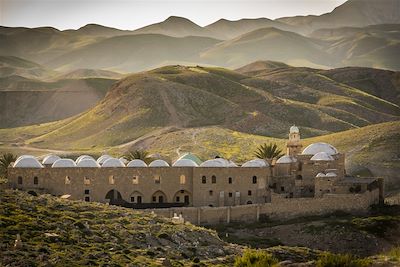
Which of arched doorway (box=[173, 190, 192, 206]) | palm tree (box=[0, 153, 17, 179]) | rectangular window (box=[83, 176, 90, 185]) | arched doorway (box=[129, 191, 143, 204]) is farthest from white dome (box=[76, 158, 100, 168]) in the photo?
palm tree (box=[0, 153, 17, 179])

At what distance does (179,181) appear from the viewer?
6775 cm

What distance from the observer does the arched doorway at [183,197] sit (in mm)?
67812

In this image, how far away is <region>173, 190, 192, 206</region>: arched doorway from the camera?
6781cm

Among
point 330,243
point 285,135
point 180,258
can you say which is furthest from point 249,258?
point 285,135

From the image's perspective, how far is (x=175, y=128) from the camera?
376 ft

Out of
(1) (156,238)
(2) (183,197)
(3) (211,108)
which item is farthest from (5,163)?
(3) (211,108)

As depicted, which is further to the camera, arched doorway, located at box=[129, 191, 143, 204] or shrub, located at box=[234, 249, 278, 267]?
arched doorway, located at box=[129, 191, 143, 204]

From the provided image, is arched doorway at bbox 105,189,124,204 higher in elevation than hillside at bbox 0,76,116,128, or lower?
lower

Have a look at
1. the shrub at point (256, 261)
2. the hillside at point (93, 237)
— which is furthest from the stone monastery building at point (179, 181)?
the shrub at point (256, 261)

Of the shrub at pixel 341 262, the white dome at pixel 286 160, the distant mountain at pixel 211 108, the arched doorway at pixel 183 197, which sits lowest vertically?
the shrub at pixel 341 262

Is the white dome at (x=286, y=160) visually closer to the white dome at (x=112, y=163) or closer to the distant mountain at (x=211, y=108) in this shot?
the white dome at (x=112, y=163)

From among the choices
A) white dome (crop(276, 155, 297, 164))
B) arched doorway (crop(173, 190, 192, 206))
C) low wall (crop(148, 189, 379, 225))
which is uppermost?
white dome (crop(276, 155, 297, 164))

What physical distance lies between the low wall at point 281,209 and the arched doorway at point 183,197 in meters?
4.18

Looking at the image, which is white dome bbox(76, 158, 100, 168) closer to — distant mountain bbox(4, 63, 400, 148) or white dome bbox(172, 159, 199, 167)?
white dome bbox(172, 159, 199, 167)
